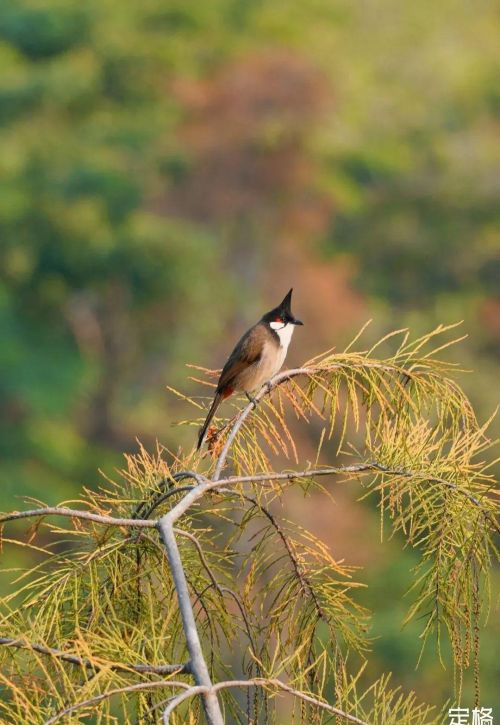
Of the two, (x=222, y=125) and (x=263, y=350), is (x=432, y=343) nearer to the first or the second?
(x=222, y=125)

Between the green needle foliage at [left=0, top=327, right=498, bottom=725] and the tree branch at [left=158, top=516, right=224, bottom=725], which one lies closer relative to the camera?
the tree branch at [left=158, top=516, right=224, bottom=725]

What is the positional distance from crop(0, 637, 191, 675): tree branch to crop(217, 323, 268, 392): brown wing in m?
1.67

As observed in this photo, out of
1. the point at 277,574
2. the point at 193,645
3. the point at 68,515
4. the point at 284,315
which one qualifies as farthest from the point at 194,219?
the point at 193,645

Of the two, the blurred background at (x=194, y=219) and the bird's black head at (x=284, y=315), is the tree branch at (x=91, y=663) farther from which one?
the blurred background at (x=194, y=219)

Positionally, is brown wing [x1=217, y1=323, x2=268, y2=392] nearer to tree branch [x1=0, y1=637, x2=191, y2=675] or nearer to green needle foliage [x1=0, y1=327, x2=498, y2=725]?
green needle foliage [x1=0, y1=327, x2=498, y2=725]

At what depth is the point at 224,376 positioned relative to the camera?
2.96 metres

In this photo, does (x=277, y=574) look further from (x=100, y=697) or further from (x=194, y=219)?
(x=194, y=219)

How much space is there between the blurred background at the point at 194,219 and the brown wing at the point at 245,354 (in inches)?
532

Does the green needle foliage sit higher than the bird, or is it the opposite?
the bird

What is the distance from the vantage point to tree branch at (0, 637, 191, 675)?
A: 1276 millimetres

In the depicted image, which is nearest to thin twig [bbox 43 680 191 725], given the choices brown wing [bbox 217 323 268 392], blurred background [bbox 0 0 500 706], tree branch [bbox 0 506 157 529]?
tree branch [bbox 0 506 157 529]

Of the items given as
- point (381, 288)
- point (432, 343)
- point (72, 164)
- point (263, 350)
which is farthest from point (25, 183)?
point (263, 350)

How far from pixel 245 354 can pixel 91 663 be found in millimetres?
1891

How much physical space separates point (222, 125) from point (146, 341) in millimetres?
4248
